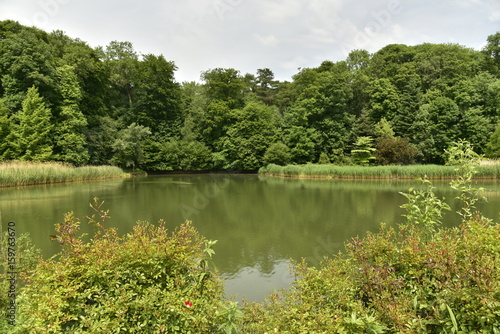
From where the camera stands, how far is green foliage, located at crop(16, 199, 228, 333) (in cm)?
220

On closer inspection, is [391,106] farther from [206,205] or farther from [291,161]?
[206,205]

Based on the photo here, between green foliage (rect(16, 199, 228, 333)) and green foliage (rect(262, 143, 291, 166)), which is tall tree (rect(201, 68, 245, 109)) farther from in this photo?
green foliage (rect(16, 199, 228, 333))

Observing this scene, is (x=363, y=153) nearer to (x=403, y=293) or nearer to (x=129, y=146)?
(x=129, y=146)

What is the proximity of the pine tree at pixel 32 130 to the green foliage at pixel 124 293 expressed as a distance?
27.2 metres

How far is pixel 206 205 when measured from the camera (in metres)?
13.2

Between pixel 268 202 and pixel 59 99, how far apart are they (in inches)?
988

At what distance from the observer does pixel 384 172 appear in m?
25.4

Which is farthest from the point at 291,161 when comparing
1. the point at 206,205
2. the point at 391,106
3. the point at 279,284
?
the point at 279,284

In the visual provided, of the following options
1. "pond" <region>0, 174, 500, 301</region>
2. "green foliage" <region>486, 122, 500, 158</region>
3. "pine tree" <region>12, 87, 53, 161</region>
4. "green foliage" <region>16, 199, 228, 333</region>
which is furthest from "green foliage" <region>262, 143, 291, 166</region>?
"green foliage" <region>16, 199, 228, 333</region>

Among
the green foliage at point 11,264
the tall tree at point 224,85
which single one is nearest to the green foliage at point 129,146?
the tall tree at point 224,85

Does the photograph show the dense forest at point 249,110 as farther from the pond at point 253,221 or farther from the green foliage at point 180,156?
the pond at point 253,221

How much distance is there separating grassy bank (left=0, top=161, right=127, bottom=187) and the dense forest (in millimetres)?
4439

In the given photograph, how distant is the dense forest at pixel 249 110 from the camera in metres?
28.7

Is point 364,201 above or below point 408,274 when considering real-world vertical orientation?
below
